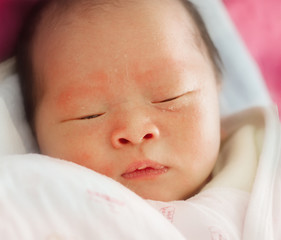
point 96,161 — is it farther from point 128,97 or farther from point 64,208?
point 64,208

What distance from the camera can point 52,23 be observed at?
1.14m

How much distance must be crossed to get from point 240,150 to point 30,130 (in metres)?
0.51

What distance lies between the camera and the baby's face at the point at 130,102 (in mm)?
1023

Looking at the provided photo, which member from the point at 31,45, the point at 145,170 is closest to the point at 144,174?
the point at 145,170

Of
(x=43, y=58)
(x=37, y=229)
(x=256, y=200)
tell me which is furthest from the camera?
(x=43, y=58)

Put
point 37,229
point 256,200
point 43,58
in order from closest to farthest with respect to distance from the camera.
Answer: point 37,229 < point 256,200 < point 43,58

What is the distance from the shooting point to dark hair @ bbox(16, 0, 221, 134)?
3.76ft

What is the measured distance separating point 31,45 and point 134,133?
1.23 feet

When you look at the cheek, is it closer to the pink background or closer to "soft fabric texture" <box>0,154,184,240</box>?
"soft fabric texture" <box>0,154,184,240</box>

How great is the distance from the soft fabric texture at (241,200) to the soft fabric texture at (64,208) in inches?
6.5

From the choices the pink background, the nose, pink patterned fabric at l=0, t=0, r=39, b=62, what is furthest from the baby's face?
the pink background

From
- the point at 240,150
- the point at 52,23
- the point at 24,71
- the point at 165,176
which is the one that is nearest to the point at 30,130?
the point at 24,71

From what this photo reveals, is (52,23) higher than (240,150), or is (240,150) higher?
(52,23)

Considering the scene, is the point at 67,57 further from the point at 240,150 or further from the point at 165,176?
the point at 240,150
